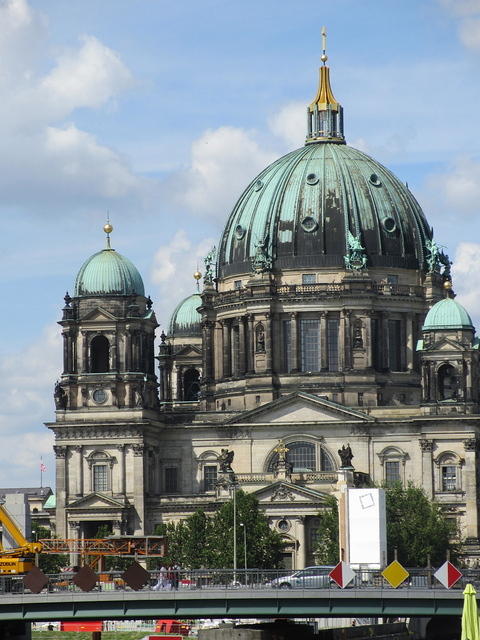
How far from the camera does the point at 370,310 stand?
180m

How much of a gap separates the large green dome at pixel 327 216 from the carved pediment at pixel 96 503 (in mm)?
23329

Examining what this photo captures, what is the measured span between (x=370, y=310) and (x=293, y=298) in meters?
6.10

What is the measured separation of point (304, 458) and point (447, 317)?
15.0 metres

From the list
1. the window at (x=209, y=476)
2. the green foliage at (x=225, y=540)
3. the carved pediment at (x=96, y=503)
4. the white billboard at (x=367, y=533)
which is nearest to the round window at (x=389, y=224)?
the window at (x=209, y=476)

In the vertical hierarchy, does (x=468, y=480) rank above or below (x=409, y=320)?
below

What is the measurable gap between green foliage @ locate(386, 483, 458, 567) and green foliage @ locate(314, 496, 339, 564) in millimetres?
3724

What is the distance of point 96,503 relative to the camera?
174 metres

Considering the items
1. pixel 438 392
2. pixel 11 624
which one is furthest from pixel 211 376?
pixel 11 624

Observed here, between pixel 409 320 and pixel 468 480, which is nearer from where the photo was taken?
pixel 468 480

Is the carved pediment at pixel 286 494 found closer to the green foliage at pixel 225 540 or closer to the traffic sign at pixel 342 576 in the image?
the green foliage at pixel 225 540

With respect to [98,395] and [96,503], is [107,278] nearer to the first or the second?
[98,395]

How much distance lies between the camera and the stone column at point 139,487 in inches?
6836

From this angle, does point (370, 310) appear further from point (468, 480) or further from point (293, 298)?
point (468, 480)

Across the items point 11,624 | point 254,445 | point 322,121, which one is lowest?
point 11,624
